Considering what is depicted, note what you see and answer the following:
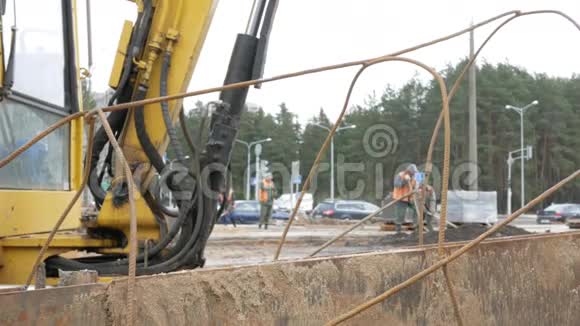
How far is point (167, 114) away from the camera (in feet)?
15.4

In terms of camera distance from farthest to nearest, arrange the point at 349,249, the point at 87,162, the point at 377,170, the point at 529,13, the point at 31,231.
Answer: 1. the point at 377,170
2. the point at 349,249
3. the point at 31,231
4. the point at 529,13
5. the point at 87,162

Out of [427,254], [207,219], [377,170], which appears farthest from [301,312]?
[377,170]

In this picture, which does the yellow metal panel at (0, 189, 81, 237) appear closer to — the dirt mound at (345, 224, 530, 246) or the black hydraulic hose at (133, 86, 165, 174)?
the black hydraulic hose at (133, 86, 165, 174)

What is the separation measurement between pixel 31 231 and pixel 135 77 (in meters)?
1.33

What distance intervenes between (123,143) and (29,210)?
103 centimetres

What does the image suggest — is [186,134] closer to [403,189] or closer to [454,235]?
[454,235]

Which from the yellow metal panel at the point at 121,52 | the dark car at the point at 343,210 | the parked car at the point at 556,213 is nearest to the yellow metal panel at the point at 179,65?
the yellow metal panel at the point at 121,52

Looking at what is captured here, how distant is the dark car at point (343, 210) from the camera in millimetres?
29875

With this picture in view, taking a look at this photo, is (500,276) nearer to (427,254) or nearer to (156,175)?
(427,254)

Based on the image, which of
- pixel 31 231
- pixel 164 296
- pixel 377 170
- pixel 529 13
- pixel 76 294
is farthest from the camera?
pixel 377 170

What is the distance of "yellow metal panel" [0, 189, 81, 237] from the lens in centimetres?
385

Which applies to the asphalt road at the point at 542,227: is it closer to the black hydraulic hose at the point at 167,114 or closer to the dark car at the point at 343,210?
the black hydraulic hose at the point at 167,114

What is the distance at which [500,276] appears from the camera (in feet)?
10.8

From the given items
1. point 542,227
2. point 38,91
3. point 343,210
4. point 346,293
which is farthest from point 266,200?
point 346,293
